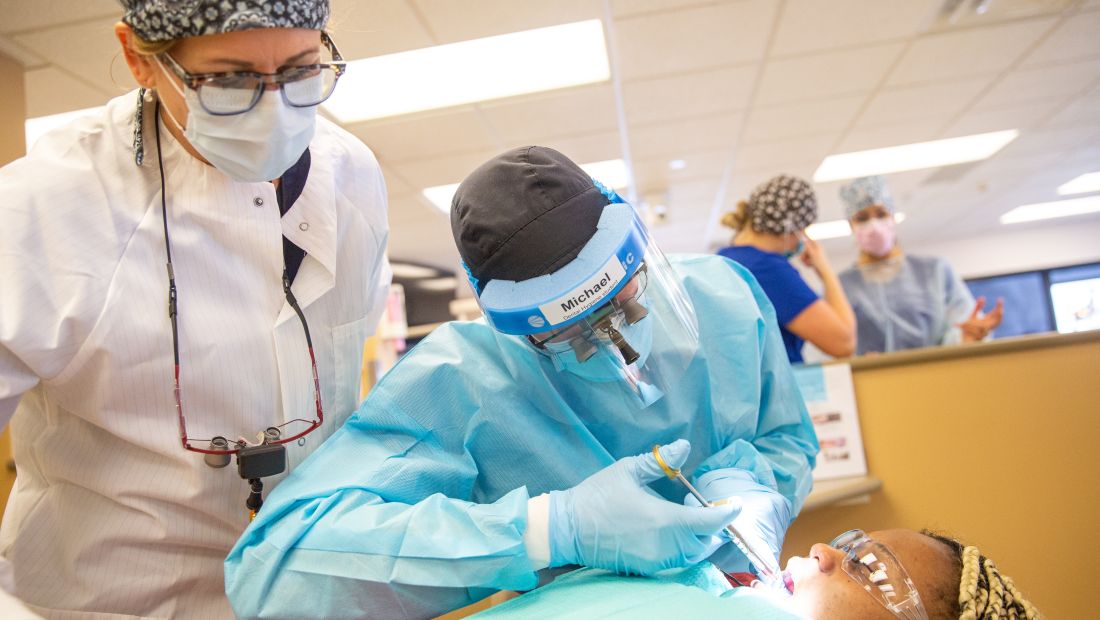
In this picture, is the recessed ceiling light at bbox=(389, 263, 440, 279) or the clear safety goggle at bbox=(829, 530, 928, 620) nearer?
the clear safety goggle at bbox=(829, 530, 928, 620)

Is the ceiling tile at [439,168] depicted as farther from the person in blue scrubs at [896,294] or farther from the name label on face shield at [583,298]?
the name label on face shield at [583,298]

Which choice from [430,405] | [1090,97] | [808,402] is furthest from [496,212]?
[1090,97]

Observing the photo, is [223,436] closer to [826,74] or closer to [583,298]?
[583,298]

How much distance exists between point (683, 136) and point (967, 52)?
74.7 inches

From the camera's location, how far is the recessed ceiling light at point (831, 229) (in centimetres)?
922

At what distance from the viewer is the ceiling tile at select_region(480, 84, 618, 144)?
4.49m

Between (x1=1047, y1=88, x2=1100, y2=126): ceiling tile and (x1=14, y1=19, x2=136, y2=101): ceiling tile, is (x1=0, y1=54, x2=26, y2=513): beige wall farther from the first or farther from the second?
(x1=1047, y1=88, x2=1100, y2=126): ceiling tile

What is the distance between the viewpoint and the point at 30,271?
1026mm

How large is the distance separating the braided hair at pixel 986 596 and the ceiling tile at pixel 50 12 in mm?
3302

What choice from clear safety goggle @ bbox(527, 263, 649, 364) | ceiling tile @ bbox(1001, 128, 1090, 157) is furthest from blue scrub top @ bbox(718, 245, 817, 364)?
ceiling tile @ bbox(1001, 128, 1090, 157)

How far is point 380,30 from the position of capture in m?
3.44

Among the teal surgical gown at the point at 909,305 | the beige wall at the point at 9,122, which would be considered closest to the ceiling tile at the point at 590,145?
the teal surgical gown at the point at 909,305

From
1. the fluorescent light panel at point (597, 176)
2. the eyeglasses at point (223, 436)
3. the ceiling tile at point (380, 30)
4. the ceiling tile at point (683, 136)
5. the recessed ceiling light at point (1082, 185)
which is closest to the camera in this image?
the eyeglasses at point (223, 436)

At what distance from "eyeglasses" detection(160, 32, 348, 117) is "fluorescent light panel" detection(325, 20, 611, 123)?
8.72 ft
